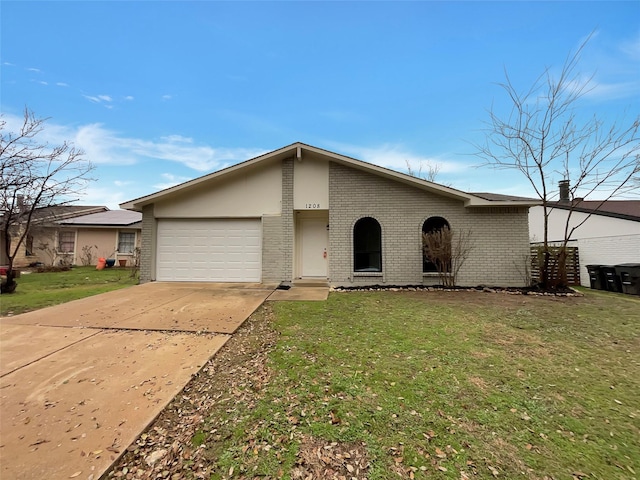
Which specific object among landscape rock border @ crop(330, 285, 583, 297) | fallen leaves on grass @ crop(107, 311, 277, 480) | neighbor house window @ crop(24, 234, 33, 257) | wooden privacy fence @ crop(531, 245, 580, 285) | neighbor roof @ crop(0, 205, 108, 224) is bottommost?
fallen leaves on grass @ crop(107, 311, 277, 480)

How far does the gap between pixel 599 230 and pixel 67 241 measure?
101 feet

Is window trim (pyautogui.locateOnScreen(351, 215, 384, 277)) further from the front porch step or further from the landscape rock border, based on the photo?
the front porch step

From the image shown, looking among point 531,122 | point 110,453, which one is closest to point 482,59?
point 531,122

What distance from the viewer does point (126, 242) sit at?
1902 cm

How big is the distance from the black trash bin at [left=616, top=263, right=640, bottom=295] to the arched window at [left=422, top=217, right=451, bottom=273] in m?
5.94

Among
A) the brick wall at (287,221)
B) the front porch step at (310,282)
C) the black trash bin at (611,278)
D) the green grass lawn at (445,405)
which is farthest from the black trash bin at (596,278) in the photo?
the brick wall at (287,221)

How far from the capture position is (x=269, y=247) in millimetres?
10328

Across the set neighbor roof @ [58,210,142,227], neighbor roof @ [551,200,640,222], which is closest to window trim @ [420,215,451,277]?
neighbor roof @ [551,200,640,222]

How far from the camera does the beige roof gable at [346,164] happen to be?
30.9 ft

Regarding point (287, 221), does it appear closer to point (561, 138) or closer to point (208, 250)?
point (208, 250)

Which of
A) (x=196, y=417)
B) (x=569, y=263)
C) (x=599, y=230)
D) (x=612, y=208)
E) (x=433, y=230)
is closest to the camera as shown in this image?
(x=196, y=417)

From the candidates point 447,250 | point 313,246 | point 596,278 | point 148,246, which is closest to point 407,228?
point 447,250

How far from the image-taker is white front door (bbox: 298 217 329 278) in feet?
36.1

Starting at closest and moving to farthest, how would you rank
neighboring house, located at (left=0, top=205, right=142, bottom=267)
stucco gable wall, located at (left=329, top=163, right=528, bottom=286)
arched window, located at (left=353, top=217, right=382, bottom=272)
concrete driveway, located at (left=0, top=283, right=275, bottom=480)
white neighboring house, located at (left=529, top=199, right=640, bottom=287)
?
concrete driveway, located at (left=0, top=283, right=275, bottom=480) < stucco gable wall, located at (left=329, top=163, right=528, bottom=286) < arched window, located at (left=353, top=217, right=382, bottom=272) < white neighboring house, located at (left=529, top=199, right=640, bottom=287) < neighboring house, located at (left=0, top=205, right=142, bottom=267)
